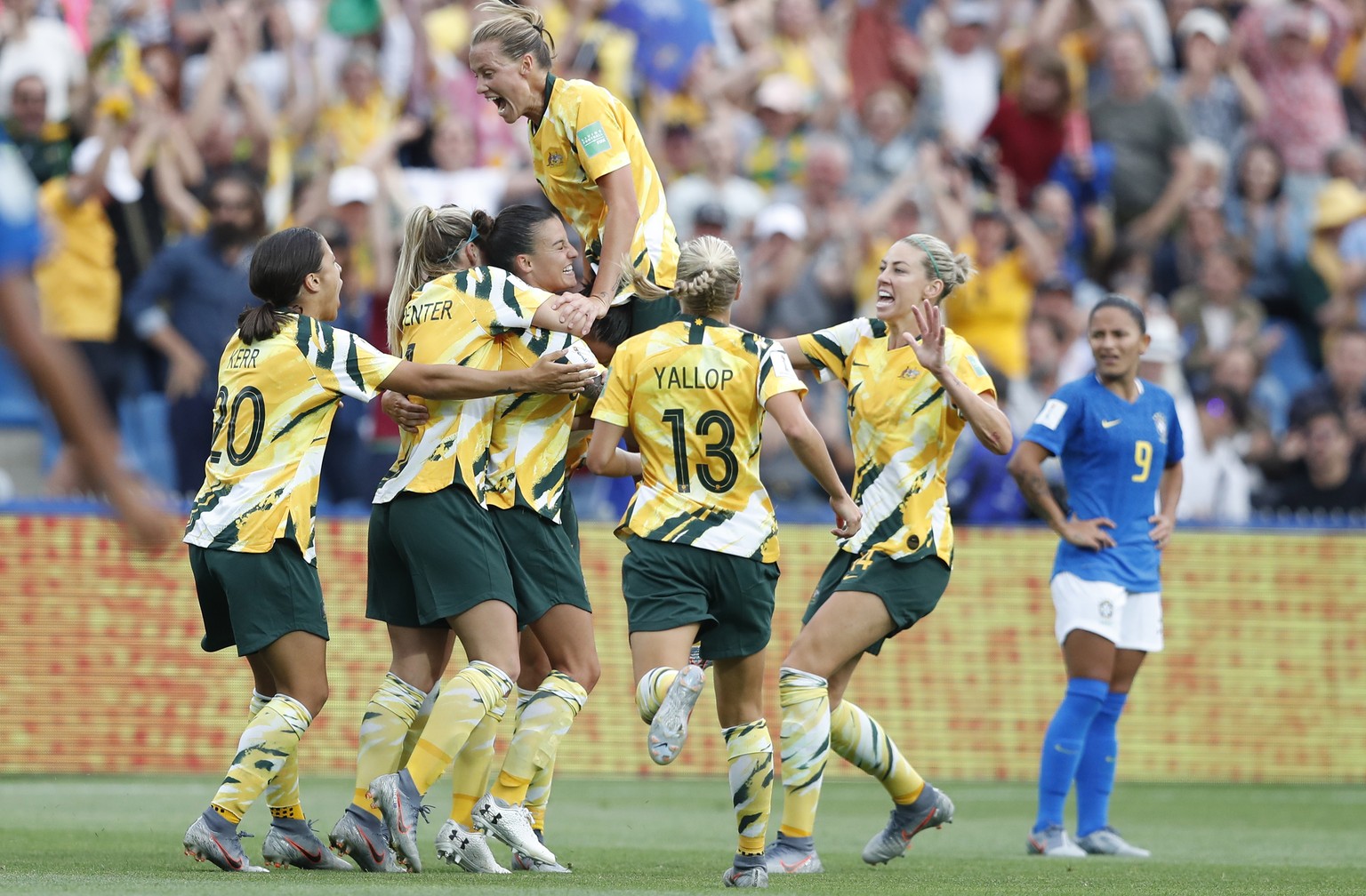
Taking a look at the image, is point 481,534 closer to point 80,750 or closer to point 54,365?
point 54,365

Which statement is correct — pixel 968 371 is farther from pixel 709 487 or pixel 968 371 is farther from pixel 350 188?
pixel 350 188

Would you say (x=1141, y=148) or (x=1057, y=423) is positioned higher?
(x=1141, y=148)

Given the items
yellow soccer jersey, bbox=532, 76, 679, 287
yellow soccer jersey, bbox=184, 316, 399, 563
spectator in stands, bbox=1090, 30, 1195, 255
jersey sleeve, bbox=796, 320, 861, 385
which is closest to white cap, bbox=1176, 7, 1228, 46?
spectator in stands, bbox=1090, 30, 1195, 255

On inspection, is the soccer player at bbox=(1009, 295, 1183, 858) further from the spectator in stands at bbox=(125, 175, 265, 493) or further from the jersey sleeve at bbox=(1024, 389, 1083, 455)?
the spectator in stands at bbox=(125, 175, 265, 493)

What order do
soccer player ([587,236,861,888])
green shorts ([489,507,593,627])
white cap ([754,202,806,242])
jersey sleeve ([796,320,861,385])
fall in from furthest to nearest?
white cap ([754,202,806,242]) < jersey sleeve ([796,320,861,385]) < green shorts ([489,507,593,627]) < soccer player ([587,236,861,888])

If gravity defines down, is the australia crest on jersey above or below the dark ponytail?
below

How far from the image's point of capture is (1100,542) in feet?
30.0

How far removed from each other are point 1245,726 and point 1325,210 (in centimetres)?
541

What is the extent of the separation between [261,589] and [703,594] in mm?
1668

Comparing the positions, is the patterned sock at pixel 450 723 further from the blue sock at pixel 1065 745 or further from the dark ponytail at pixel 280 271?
the blue sock at pixel 1065 745

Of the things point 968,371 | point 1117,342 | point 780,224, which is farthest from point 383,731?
point 780,224

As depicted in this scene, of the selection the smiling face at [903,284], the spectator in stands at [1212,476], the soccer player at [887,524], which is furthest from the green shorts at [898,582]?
the spectator in stands at [1212,476]

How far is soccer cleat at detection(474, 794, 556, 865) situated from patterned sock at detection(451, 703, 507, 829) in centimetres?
4

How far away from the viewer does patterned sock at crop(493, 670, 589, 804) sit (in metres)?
7.46
